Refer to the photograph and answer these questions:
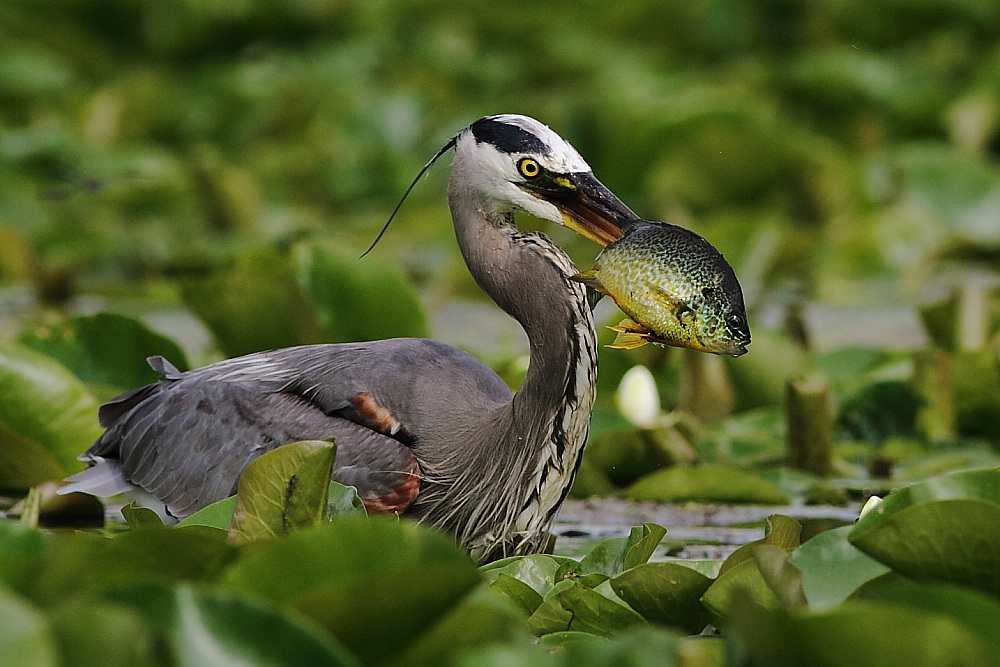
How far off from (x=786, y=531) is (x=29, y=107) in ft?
23.2

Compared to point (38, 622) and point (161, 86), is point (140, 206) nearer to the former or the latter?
point (161, 86)

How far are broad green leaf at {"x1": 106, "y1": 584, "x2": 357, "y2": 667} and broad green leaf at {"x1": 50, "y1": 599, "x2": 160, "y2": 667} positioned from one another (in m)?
0.05

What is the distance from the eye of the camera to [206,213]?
7004 mm

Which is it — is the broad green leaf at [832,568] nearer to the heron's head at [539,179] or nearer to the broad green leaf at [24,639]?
the heron's head at [539,179]

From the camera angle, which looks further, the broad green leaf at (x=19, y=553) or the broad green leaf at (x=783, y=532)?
the broad green leaf at (x=783, y=532)

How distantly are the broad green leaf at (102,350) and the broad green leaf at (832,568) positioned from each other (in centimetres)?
203

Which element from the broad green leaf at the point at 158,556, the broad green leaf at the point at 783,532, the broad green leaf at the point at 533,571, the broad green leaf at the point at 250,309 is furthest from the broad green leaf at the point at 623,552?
the broad green leaf at the point at 250,309

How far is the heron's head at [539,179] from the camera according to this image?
8.74ft

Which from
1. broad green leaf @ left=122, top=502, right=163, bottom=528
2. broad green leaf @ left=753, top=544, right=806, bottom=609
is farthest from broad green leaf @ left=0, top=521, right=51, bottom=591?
broad green leaf @ left=753, top=544, right=806, bottom=609

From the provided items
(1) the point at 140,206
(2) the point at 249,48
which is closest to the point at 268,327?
(1) the point at 140,206

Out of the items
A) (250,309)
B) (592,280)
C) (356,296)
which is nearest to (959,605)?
(592,280)

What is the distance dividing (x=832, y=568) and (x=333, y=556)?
723 millimetres

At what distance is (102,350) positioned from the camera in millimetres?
3629

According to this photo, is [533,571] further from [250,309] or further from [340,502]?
[250,309]
